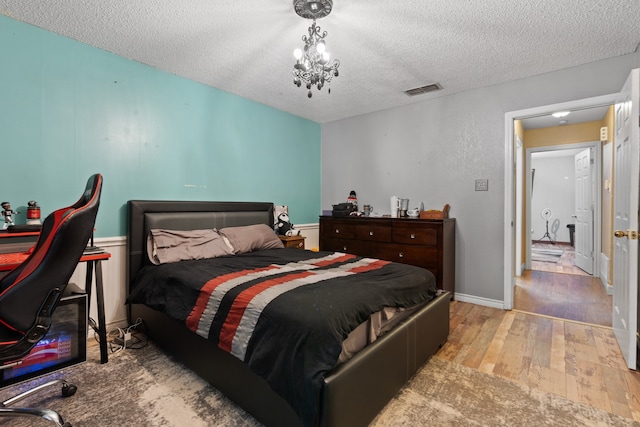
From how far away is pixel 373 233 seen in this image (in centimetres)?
377

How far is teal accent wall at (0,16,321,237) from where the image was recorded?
227 centimetres

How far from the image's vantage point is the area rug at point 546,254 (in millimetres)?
6172

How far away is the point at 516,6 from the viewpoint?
206 cm

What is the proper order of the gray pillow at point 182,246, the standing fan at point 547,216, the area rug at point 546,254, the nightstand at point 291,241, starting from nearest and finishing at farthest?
the gray pillow at point 182,246 < the nightstand at point 291,241 < the area rug at point 546,254 < the standing fan at point 547,216

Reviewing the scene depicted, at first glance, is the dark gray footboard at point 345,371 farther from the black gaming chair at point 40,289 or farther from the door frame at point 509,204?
the door frame at point 509,204

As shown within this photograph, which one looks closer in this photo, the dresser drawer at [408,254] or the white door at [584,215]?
the dresser drawer at [408,254]

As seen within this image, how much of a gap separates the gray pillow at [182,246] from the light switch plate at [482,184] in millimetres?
2834

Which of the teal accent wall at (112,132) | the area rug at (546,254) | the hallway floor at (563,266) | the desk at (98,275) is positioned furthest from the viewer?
the area rug at (546,254)

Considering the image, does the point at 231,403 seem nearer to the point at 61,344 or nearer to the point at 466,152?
the point at 61,344

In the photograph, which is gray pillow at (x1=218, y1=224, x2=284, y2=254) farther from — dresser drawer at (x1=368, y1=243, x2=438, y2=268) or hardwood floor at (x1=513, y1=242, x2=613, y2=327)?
hardwood floor at (x1=513, y1=242, x2=613, y2=327)

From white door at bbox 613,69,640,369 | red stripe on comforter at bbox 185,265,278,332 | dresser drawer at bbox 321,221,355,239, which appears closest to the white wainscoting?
red stripe on comforter at bbox 185,265,278,332

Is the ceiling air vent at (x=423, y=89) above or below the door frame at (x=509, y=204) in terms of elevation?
above

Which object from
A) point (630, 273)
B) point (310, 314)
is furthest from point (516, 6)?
point (310, 314)

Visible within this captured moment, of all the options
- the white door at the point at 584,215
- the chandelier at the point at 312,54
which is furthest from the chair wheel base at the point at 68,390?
the white door at the point at 584,215
